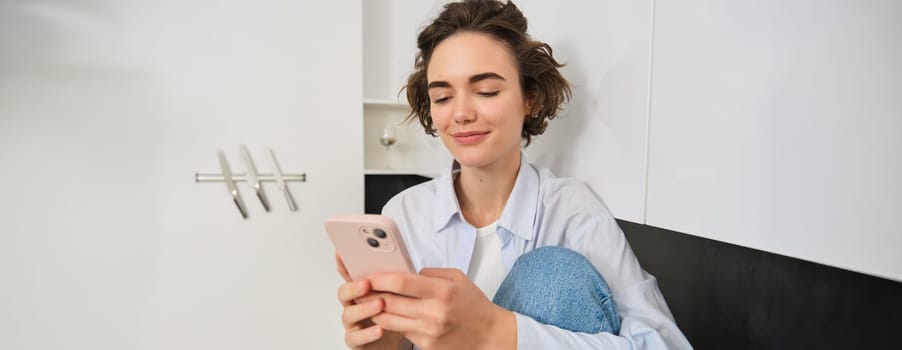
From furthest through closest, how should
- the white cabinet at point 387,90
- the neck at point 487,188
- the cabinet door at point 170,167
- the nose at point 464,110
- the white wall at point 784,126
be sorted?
the white cabinet at point 387,90 < the cabinet door at point 170,167 < the neck at point 487,188 < the nose at point 464,110 < the white wall at point 784,126

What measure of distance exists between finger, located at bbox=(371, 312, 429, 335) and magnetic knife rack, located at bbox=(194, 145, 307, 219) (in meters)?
1.13

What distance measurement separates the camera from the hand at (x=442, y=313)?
0.57m

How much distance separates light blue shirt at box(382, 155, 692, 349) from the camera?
2.12 ft

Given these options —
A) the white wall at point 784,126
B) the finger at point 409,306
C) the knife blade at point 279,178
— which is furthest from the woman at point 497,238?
the knife blade at point 279,178

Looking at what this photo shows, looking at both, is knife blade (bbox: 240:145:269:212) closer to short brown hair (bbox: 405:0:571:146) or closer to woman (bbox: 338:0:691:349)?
woman (bbox: 338:0:691:349)

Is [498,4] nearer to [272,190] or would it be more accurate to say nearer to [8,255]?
[272,190]

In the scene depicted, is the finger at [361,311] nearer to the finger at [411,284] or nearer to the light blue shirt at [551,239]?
the finger at [411,284]

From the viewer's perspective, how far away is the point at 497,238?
945mm

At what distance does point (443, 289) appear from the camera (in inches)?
22.6

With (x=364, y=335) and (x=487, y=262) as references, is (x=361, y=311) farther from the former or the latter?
(x=487, y=262)

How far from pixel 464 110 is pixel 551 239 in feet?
0.85

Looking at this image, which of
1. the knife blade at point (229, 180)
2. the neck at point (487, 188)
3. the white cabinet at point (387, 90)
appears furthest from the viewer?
the white cabinet at point (387, 90)

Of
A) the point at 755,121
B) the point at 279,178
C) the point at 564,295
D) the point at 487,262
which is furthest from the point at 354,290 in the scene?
the point at 279,178

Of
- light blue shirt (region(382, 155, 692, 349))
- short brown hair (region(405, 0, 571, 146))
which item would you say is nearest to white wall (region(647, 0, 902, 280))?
light blue shirt (region(382, 155, 692, 349))
